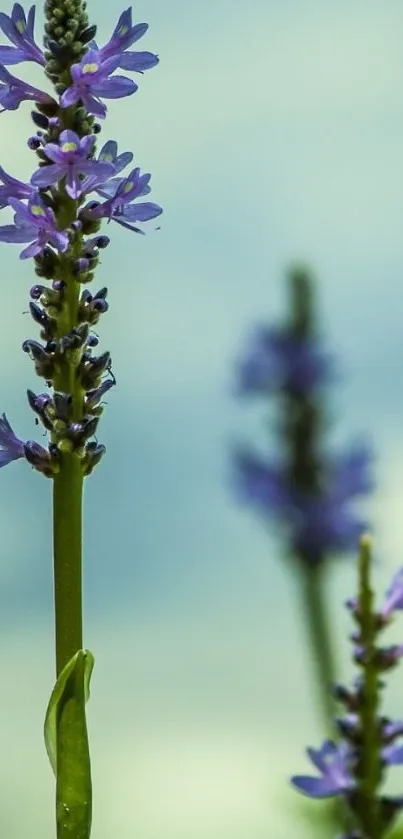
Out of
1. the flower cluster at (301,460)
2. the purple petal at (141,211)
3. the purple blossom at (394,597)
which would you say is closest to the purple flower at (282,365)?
the flower cluster at (301,460)

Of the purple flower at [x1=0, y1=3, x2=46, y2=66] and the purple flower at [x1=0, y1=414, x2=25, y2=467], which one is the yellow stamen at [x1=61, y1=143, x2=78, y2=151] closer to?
the purple flower at [x1=0, y1=3, x2=46, y2=66]

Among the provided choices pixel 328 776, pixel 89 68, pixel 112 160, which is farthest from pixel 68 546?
pixel 328 776

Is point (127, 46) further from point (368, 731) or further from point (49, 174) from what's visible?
point (368, 731)

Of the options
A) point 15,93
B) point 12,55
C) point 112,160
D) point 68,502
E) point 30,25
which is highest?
point 30,25

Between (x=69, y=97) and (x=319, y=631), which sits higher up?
(x=69, y=97)

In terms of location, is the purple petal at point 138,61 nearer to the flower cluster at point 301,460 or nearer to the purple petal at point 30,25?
the purple petal at point 30,25

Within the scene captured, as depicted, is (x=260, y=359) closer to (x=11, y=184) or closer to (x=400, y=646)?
(x=11, y=184)
